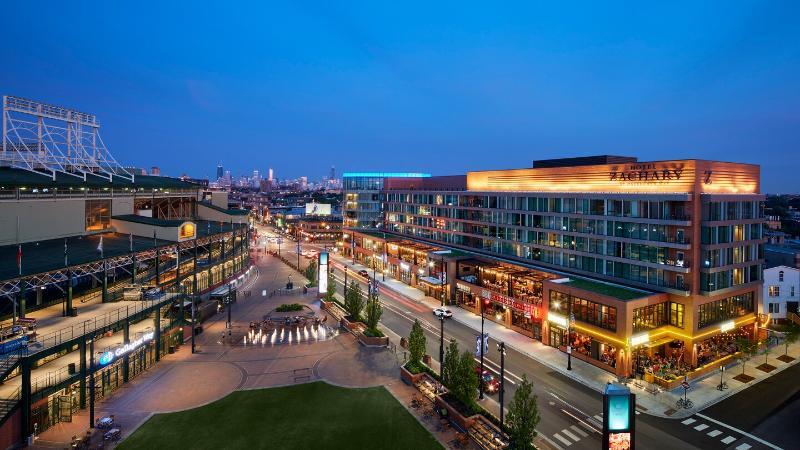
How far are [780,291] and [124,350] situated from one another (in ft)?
265

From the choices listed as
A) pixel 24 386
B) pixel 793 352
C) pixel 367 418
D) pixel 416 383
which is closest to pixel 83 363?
pixel 24 386

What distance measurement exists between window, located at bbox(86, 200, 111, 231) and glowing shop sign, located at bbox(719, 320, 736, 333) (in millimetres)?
84130

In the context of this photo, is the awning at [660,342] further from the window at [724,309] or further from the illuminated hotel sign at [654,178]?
the illuminated hotel sign at [654,178]

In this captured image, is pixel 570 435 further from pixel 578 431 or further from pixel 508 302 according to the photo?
pixel 508 302

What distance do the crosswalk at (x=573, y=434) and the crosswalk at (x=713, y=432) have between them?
8.35 meters

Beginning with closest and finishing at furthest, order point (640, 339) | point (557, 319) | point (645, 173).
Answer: point (640, 339)
point (645, 173)
point (557, 319)

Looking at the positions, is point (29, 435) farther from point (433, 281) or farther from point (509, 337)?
point (433, 281)

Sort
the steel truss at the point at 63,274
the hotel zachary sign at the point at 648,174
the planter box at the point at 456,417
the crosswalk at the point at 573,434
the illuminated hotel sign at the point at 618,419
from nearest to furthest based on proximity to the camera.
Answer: the illuminated hotel sign at the point at 618,419 < the crosswalk at the point at 573,434 < the planter box at the point at 456,417 < the steel truss at the point at 63,274 < the hotel zachary sign at the point at 648,174

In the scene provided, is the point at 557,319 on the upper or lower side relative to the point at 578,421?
upper

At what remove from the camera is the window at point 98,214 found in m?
63.8

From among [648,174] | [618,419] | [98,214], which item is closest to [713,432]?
[618,419]

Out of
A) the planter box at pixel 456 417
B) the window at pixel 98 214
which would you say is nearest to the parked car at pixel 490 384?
the planter box at pixel 456 417

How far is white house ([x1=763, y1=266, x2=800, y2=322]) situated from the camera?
193ft

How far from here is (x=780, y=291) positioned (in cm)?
5925
